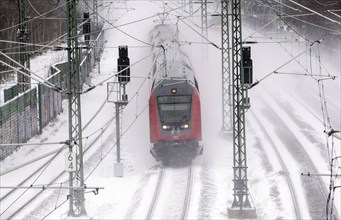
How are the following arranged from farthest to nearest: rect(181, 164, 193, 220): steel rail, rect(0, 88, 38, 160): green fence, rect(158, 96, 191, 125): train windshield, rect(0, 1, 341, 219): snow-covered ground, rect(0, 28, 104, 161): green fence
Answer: rect(0, 28, 104, 161): green fence, rect(0, 88, 38, 160): green fence, rect(158, 96, 191, 125): train windshield, rect(0, 1, 341, 219): snow-covered ground, rect(181, 164, 193, 220): steel rail

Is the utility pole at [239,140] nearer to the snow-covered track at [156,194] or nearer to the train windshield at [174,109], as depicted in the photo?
the snow-covered track at [156,194]

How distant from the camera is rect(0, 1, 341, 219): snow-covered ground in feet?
84.9

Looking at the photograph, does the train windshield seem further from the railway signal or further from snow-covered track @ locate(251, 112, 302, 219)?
snow-covered track @ locate(251, 112, 302, 219)

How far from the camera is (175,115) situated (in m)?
28.8

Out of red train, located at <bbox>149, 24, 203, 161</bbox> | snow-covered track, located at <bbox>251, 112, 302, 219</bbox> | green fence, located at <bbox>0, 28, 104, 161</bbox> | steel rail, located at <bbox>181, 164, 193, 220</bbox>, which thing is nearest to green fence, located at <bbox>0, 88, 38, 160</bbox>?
green fence, located at <bbox>0, 28, 104, 161</bbox>

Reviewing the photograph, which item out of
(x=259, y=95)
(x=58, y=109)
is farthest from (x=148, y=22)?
(x=58, y=109)

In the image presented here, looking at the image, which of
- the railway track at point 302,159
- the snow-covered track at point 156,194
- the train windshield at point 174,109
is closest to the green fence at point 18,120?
the snow-covered track at point 156,194

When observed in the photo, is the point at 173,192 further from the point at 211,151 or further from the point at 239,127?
the point at 211,151

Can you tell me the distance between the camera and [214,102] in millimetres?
44312

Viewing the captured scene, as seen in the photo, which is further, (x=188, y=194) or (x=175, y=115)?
(x=175, y=115)

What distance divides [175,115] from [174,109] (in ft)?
0.79

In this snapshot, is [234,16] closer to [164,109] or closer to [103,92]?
[164,109]

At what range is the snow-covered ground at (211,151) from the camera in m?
25.9

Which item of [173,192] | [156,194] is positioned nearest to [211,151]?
[173,192]
